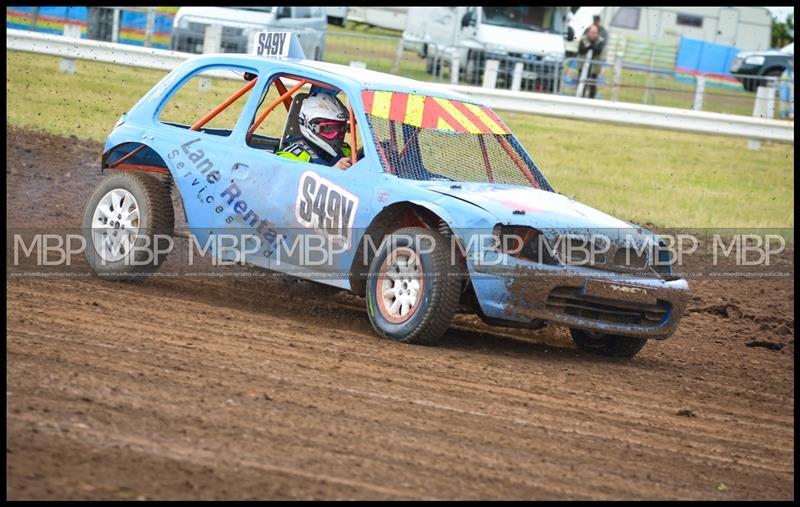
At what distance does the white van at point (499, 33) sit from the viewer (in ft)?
77.3

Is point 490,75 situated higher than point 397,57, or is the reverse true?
point 397,57

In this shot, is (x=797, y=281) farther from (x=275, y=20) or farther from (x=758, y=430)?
(x=275, y=20)

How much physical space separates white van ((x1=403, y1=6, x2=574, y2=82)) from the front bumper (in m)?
15.3

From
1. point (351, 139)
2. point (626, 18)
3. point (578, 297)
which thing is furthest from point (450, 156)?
point (626, 18)

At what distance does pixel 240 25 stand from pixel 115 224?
12663mm

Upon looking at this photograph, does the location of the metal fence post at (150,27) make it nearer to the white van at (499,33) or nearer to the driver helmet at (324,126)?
the white van at (499,33)

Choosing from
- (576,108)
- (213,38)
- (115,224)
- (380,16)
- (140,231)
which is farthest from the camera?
(380,16)

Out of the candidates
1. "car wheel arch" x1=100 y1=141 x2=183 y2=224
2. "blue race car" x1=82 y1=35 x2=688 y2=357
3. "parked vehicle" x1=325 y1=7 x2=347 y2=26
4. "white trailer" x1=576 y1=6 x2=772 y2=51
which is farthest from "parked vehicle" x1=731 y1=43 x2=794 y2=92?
"car wheel arch" x1=100 y1=141 x2=183 y2=224

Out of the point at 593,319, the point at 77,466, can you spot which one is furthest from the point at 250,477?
the point at 593,319

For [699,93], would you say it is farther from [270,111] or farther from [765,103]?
[270,111]

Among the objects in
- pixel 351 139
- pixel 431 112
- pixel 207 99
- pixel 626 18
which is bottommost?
pixel 207 99

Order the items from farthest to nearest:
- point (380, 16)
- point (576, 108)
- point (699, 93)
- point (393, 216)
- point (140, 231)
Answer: point (380, 16) < point (699, 93) < point (576, 108) < point (140, 231) < point (393, 216)

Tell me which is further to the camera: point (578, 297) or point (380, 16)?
point (380, 16)

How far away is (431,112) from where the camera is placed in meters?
8.10
